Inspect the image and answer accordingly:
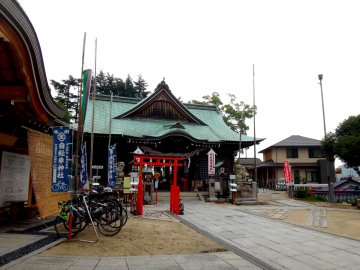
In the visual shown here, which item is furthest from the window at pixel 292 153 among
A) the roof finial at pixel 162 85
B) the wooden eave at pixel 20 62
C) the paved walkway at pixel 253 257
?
the wooden eave at pixel 20 62

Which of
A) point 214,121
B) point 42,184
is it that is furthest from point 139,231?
point 214,121

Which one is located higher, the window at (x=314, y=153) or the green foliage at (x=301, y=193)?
the window at (x=314, y=153)

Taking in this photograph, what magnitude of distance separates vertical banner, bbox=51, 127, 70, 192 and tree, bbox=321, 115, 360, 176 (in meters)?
15.6

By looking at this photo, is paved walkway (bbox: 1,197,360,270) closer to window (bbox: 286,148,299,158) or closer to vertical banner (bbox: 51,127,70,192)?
vertical banner (bbox: 51,127,70,192)

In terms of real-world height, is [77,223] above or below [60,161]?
below

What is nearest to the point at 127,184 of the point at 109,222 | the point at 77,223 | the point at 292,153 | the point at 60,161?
the point at 109,222

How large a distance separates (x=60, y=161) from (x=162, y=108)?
1691 centimetres

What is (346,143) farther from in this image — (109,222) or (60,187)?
(60,187)

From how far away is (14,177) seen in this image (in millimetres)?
8984

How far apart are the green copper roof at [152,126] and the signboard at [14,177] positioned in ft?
31.1

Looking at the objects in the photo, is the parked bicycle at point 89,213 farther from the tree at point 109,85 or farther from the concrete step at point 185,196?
the tree at point 109,85

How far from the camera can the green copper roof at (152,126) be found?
20.0 meters

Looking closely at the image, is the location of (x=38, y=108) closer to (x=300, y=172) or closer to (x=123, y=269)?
(x=123, y=269)

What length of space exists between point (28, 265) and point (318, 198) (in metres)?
20.0
